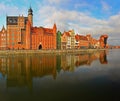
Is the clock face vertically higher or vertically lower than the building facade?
higher

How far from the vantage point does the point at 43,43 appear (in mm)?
113750

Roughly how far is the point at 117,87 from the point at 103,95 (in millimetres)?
4005

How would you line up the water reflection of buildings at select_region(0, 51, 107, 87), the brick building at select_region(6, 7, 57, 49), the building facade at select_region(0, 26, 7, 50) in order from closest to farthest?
the water reflection of buildings at select_region(0, 51, 107, 87) < the brick building at select_region(6, 7, 57, 49) < the building facade at select_region(0, 26, 7, 50)

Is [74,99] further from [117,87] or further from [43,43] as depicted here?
[43,43]

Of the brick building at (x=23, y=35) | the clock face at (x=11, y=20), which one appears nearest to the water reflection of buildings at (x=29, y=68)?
the brick building at (x=23, y=35)

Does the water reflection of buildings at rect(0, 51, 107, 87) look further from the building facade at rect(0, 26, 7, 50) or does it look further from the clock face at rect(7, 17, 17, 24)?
the clock face at rect(7, 17, 17, 24)

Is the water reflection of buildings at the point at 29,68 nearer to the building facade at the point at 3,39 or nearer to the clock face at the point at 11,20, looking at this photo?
the building facade at the point at 3,39

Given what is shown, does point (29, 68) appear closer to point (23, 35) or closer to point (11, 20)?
point (23, 35)

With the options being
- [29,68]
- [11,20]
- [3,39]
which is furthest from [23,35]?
[29,68]

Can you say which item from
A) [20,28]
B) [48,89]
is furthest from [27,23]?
[48,89]

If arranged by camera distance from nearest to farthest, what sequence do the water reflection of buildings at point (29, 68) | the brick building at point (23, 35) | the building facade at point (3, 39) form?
the water reflection of buildings at point (29, 68)
the brick building at point (23, 35)
the building facade at point (3, 39)

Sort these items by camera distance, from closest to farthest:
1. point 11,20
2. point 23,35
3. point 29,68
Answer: point 29,68 → point 23,35 → point 11,20

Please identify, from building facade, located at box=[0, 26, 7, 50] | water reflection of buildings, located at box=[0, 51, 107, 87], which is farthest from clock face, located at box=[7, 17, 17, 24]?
water reflection of buildings, located at box=[0, 51, 107, 87]

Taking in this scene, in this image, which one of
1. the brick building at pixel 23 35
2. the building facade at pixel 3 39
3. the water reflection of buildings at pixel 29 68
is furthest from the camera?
the building facade at pixel 3 39
